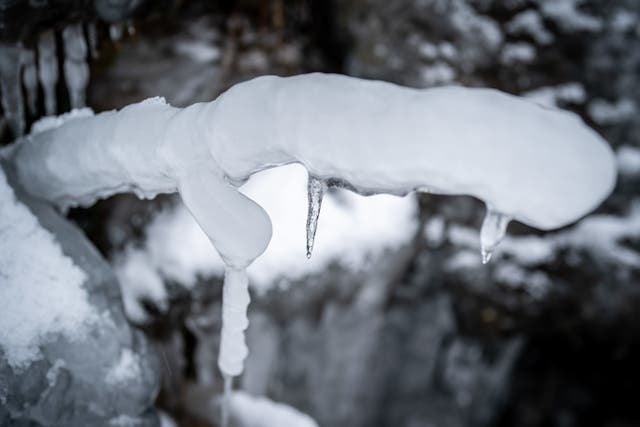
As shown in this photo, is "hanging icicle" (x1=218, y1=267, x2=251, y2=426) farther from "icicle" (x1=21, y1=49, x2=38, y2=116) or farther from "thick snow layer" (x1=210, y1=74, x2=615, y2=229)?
"icicle" (x1=21, y1=49, x2=38, y2=116)

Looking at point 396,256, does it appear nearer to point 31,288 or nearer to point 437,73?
point 437,73

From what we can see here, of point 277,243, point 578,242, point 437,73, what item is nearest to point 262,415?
point 277,243

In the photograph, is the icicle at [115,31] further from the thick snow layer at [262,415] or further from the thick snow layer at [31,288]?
the thick snow layer at [262,415]

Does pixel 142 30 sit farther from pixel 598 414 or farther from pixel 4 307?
pixel 598 414

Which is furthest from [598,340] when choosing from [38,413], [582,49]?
[38,413]

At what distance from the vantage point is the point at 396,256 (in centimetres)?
277

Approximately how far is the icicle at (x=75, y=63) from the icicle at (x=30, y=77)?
4.2 inches

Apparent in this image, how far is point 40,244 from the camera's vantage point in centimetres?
128

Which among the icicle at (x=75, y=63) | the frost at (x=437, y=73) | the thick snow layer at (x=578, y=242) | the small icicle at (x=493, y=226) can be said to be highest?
the small icicle at (x=493, y=226)

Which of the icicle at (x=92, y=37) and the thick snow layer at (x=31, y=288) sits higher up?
the icicle at (x=92, y=37)

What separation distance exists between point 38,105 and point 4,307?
0.71 metres

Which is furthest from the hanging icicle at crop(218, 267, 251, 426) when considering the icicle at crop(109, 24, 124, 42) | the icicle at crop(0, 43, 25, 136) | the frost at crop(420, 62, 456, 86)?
the frost at crop(420, 62, 456, 86)

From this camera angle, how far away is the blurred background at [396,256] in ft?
7.38

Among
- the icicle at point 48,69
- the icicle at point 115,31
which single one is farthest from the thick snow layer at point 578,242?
the icicle at point 48,69
